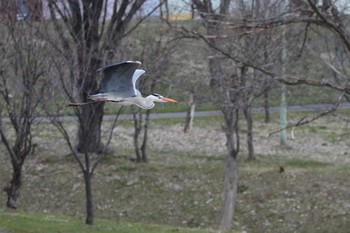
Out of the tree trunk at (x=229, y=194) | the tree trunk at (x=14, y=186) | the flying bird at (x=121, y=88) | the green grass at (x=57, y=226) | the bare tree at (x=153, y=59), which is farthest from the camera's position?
the tree trunk at (x=229, y=194)

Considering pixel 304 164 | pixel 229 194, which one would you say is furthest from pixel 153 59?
pixel 304 164

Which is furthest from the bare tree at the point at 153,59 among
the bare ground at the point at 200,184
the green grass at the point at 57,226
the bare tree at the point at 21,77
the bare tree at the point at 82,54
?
the green grass at the point at 57,226

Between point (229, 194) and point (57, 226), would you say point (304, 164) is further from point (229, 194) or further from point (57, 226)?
point (57, 226)

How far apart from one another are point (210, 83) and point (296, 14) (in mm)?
6788

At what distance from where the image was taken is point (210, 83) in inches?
701

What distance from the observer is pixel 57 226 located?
544 inches

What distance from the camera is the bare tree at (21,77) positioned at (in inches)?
616

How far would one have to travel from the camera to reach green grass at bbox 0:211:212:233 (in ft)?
43.9

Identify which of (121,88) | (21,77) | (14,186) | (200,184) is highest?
(121,88)

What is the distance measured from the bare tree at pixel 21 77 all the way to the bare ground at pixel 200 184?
2.49 m

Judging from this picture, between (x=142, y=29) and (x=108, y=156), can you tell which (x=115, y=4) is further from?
(x=108, y=156)

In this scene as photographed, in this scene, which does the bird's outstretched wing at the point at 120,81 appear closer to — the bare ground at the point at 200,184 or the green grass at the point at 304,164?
the bare ground at the point at 200,184

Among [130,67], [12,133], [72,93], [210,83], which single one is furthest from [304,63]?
[130,67]

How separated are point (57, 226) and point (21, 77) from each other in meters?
4.16
